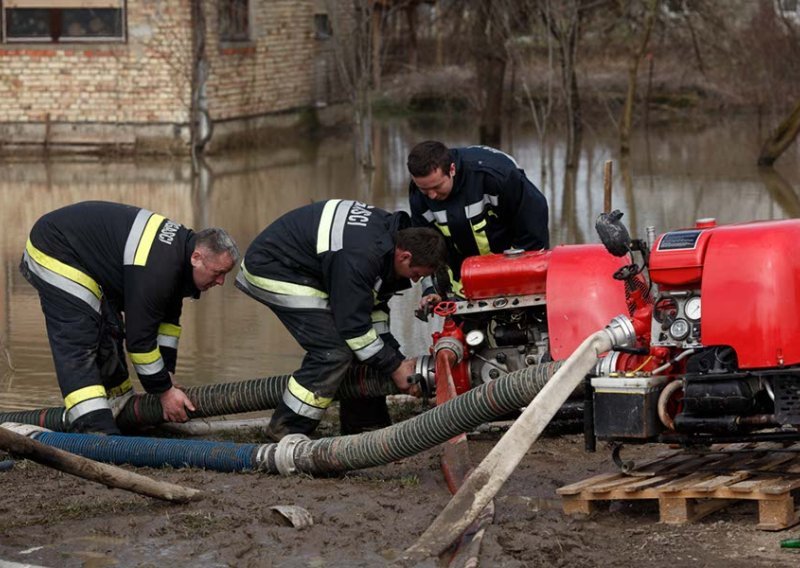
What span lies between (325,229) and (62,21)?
17.0 m

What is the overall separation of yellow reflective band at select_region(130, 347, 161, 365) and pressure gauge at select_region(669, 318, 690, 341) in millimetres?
2568

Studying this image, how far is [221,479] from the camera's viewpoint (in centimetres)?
594

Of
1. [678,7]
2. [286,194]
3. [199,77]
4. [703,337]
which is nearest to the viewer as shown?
[703,337]

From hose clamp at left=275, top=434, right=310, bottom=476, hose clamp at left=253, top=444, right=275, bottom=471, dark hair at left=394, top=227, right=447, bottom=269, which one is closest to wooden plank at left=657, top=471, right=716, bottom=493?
dark hair at left=394, top=227, right=447, bottom=269

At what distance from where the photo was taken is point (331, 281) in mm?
6246

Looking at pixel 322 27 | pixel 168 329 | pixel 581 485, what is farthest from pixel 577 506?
pixel 322 27

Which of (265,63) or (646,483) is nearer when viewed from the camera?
(646,483)

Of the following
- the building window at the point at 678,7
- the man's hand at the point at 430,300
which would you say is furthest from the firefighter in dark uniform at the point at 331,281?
the building window at the point at 678,7

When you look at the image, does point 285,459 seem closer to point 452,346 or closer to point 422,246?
point 452,346

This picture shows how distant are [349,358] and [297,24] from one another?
20.0 m

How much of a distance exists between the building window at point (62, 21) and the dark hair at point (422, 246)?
16.6 m

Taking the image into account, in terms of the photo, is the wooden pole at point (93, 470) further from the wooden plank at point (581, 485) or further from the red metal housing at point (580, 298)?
Result: the red metal housing at point (580, 298)

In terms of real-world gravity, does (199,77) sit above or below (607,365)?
above

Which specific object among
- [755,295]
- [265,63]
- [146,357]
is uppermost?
[265,63]
